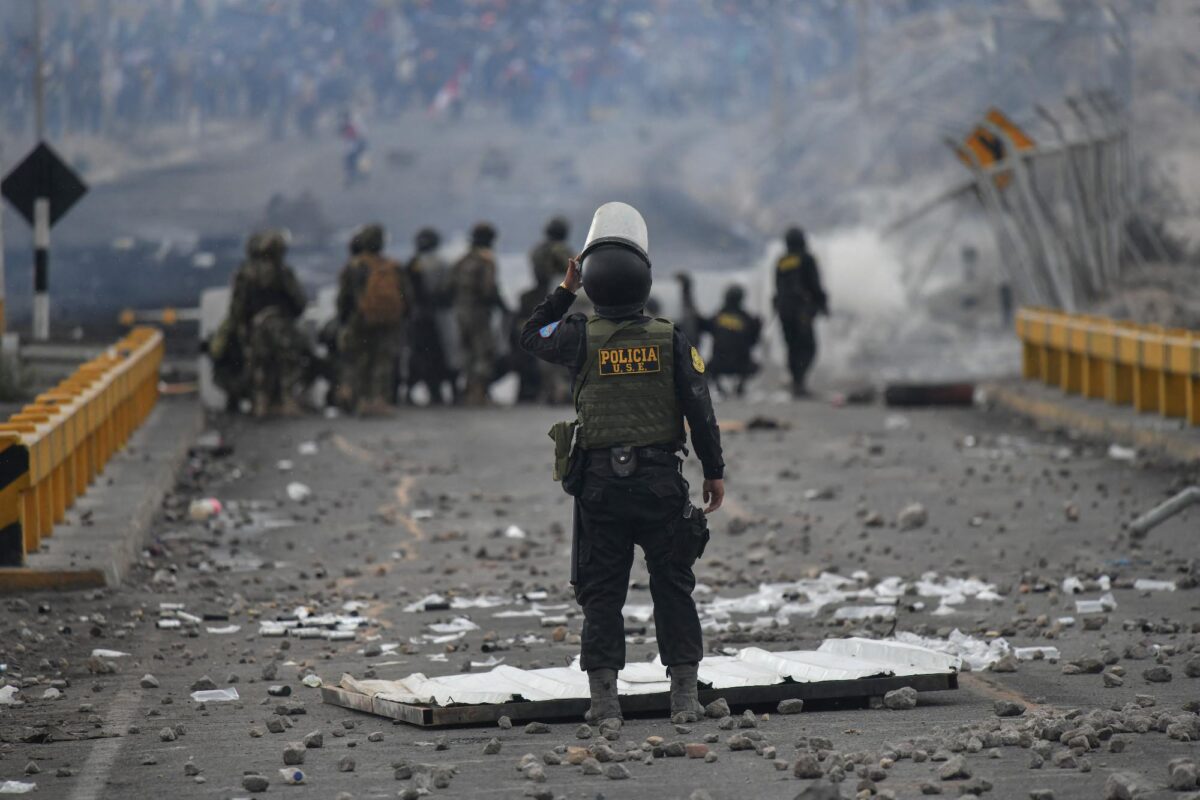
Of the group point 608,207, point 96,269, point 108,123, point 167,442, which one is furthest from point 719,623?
point 108,123

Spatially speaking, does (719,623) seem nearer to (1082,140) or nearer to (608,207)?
(608,207)

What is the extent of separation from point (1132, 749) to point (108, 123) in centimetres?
4642

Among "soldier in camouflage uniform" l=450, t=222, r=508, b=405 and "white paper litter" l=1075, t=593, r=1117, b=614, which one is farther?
"soldier in camouflage uniform" l=450, t=222, r=508, b=405

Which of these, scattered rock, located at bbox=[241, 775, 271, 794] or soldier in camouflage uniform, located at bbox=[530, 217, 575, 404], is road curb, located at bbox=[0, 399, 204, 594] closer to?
scattered rock, located at bbox=[241, 775, 271, 794]

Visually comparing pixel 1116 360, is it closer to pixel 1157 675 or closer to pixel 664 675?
pixel 1157 675

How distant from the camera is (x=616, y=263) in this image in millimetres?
6914

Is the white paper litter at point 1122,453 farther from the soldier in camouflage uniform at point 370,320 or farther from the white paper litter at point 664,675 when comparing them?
the white paper litter at point 664,675

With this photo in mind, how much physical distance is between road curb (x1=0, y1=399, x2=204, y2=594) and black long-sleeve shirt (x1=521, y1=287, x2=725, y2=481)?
392cm

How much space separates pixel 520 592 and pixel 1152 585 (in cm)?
323

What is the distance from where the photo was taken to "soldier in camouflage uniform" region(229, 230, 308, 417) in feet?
64.6

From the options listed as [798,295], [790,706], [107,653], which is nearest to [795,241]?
[798,295]

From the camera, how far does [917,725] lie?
6.73 meters

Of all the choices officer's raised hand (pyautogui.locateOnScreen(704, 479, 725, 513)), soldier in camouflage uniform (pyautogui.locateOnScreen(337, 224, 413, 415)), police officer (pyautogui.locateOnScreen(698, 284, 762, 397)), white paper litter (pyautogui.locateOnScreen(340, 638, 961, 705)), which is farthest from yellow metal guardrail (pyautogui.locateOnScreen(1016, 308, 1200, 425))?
officer's raised hand (pyautogui.locateOnScreen(704, 479, 725, 513))

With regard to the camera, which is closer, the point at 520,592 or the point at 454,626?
the point at 454,626
